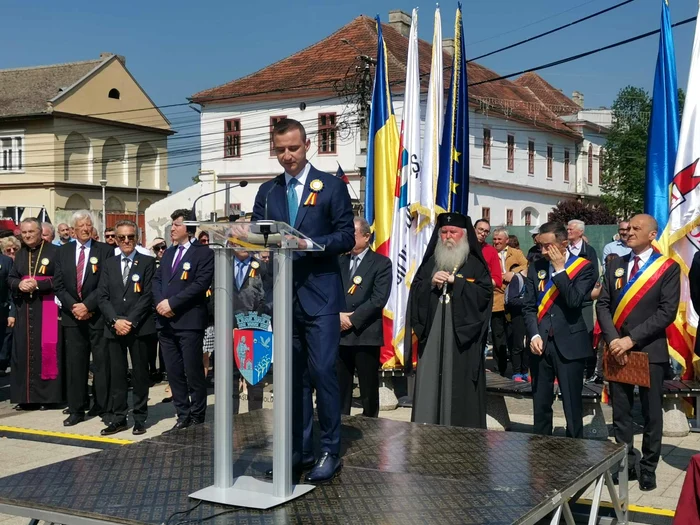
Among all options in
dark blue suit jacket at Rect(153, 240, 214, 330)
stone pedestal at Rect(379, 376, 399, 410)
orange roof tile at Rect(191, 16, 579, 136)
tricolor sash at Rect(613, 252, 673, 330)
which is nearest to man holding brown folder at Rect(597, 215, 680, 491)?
tricolor sash at Rect(613, 252, 673, 330)

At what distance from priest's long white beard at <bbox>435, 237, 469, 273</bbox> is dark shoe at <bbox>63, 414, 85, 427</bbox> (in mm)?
4686

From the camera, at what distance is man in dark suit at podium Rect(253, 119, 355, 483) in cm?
494

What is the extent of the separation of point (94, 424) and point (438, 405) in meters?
4.17

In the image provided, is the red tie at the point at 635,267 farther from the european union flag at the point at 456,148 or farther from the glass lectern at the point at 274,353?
the european union flag at the point at 456,148

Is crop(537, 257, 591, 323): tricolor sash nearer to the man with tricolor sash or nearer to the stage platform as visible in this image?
the man with tricolor sash

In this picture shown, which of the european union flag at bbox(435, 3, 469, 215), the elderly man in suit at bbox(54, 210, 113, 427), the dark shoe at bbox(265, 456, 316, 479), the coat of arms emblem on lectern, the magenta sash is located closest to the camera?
the coat of arms emblem on lectern

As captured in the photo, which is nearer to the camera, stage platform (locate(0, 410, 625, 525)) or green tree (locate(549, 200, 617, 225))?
stage platform (locate(0, 410, 625, 525))

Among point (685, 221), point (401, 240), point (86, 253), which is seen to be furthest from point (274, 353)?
point (401, 240)

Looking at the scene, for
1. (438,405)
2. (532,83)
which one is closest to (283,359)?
(438,405)

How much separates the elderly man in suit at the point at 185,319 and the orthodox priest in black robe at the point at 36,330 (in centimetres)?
247

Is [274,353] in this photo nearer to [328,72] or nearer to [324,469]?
[324,469]

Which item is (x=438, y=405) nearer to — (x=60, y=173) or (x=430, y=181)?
(x=430, y=181)

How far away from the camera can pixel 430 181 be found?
10594 millimetres

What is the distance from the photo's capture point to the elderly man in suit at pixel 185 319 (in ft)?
28.2
